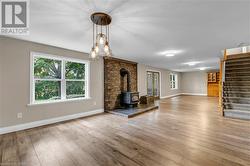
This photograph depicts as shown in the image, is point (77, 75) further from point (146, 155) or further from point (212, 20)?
point (212, 20)

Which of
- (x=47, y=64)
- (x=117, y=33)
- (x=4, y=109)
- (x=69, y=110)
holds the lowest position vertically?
(x=69, y=110)

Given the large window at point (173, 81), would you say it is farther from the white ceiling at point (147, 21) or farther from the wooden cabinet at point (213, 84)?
the white ceiling at point (147, 21)

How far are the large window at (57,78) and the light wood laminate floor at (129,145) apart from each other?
99 centimetres

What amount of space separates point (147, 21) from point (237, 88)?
4.74 m

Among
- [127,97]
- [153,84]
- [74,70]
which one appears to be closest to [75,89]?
[74,70]

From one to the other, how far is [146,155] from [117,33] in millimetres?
2512

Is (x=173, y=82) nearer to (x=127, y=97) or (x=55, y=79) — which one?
(x=127, y=97)

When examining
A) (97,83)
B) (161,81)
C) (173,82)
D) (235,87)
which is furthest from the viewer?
(173,82)

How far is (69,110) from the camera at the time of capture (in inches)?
163

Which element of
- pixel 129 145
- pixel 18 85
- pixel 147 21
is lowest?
pixel 129 145

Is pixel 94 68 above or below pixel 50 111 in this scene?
above

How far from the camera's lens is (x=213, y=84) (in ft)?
34.4

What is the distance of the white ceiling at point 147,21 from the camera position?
185cm

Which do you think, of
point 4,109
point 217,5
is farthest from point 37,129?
point 217,5
